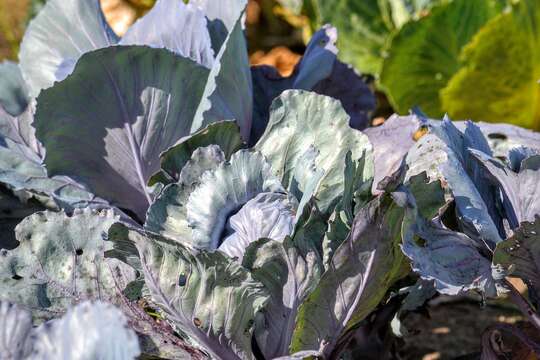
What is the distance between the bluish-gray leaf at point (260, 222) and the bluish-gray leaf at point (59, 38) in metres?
0.39

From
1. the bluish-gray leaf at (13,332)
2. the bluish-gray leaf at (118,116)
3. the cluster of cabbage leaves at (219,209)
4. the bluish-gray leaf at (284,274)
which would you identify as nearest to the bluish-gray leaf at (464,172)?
the cluster of cabbage leaves at (219,209)

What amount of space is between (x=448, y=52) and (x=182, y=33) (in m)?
1.18

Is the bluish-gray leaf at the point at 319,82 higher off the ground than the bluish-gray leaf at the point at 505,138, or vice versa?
the bluish-gray leaf at the point at 319,82

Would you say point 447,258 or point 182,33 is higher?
point 182,33

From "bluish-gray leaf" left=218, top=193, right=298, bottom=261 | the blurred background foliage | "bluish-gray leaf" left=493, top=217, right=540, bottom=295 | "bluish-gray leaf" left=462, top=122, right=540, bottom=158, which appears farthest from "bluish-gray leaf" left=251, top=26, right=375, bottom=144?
the blurred background foliage

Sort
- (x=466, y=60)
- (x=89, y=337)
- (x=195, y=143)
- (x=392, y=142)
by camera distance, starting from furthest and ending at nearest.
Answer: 1. (x=466, y=60)
2. (x=392, y=142)
3. (x=195, y=143)
4. (x=89, y=337)

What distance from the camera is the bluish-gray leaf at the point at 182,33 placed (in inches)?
40.6

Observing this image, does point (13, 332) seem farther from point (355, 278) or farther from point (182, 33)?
point (182, 33)

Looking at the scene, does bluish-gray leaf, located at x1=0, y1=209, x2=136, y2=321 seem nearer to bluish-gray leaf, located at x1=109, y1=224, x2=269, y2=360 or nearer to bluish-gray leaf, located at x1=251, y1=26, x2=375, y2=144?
bluish-gray leaf, located at x1=109, y1=224, x2=269, y2=360

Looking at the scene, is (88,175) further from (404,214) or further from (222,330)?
(404,214)

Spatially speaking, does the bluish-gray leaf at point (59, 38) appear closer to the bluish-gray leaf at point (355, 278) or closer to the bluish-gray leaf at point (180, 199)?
the bluish-gray leaf at point (180, 199)

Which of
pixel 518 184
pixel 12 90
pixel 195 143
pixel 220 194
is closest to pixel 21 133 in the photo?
pixel 12 90

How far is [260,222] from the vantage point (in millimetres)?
843

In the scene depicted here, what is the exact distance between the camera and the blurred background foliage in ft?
6.30
